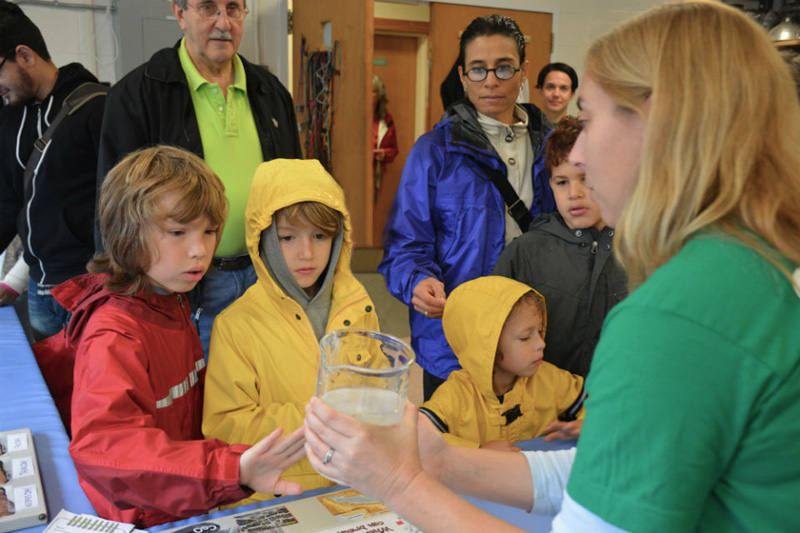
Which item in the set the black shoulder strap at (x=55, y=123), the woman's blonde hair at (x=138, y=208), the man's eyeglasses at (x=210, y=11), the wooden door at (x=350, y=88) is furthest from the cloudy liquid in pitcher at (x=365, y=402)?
the wooden door at (x=350, y=88)

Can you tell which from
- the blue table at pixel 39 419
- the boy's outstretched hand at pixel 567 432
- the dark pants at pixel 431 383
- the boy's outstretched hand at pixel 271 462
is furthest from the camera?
the dark pants at pixel 431 383

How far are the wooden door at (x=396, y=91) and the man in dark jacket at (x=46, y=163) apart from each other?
5.13m

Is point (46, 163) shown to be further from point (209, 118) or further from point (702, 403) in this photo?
point (702, 403)

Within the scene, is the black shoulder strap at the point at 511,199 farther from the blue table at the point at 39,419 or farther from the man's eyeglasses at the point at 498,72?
the blue table at the point at 39,419

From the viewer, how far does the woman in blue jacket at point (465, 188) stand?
2.20 metres

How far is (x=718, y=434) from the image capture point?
629 mm

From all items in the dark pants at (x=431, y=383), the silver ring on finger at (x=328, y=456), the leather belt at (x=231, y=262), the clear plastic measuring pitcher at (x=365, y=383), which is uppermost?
the clear plastic measuring pitcher at (x=365, y=383)

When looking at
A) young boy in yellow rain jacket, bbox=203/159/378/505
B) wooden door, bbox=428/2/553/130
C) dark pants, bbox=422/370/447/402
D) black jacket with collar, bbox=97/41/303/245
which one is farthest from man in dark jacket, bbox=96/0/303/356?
wooden door, bbox=428/2/553/130

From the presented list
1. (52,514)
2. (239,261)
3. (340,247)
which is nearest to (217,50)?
(239,261)

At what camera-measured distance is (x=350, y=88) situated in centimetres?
496

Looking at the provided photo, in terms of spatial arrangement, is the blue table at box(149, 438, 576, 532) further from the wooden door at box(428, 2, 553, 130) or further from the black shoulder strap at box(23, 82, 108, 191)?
the wooden door at box(428, 2, 553, 130)

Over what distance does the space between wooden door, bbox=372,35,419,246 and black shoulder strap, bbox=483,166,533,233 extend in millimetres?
5453

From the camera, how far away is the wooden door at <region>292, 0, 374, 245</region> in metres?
4.55

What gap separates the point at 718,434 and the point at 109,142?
6.73 feet
